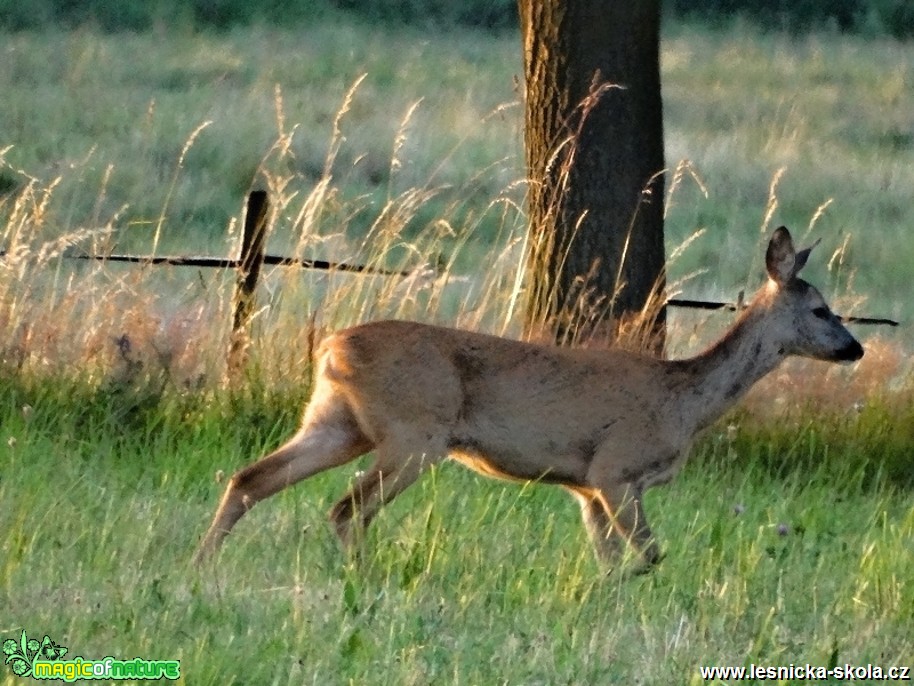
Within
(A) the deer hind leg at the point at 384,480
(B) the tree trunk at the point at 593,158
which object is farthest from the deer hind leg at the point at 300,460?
(B) the tree trunk at the point at 593,158

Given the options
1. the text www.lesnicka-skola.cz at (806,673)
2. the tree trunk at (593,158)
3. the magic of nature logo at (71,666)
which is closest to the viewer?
the magic of nature logo at (71,666)

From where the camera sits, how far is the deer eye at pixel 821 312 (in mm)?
7945

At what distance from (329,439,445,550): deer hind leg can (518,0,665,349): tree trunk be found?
8.97 feet

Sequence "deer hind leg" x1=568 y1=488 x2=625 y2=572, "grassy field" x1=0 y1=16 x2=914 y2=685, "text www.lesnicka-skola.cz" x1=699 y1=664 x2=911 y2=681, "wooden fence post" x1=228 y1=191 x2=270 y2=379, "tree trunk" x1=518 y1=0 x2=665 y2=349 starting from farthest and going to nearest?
"tree trunk" x1=518 y1=0 x2=665 y2=349, "wooden fence post" x1=228 y1=191 x2=270 y2=379, "deer hind leg" x1=568 y1=488 x2=625 y2=572, "grassy field" x1=0 y1=16 x2=914 y2=685, "text www.lesnicka-skola.cz" x1=699 y1=664 x2=911 y2=681

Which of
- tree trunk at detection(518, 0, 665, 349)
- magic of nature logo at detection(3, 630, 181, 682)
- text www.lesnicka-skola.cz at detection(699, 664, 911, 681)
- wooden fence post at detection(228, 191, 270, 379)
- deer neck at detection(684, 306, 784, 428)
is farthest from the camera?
tree trunk at detection(518, 0, 665, 349)

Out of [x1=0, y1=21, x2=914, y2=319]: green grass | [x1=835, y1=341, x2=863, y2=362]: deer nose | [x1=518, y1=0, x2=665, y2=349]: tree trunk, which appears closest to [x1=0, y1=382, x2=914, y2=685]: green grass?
[x1=835, y1=341, x2=863, y2=362]: deer nose

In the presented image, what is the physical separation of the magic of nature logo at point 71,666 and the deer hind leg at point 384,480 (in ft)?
6.01

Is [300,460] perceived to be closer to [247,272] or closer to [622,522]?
[622,522]

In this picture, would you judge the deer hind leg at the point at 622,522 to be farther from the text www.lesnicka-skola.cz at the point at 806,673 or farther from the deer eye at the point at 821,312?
the text www.lesnicka-skola.cz at the point at 806,673

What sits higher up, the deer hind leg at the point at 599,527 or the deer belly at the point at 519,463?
the deer belly at the point at 519,463

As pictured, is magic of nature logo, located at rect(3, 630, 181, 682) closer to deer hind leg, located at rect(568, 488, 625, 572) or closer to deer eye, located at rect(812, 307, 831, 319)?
deer hind leg, located at rect(568, 488, 625, 572)

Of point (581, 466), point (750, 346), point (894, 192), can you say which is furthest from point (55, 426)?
point (894, 192)

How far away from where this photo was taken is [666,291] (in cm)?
990

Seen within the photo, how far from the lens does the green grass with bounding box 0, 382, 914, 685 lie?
5.61m
